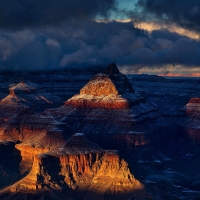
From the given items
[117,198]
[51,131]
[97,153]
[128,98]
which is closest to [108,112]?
[128,98]

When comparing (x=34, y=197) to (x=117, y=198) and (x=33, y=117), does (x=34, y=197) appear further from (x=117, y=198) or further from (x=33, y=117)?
(x=33, y=117)

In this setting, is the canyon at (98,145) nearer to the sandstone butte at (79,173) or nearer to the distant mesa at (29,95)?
the distant mesa at (29,95)

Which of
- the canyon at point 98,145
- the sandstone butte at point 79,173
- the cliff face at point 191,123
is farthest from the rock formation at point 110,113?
the sandstone butte at point 79,173

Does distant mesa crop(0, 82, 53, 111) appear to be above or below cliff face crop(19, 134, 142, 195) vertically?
above

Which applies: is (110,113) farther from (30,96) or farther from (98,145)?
(30,96)

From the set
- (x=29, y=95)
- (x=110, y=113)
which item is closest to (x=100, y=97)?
(x=110, y=113)

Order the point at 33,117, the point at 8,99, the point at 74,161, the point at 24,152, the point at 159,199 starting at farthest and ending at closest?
the point at 8,99 < the point at 33,117 < the point at 24,152 < the point at 74,161 < the point at 159,199

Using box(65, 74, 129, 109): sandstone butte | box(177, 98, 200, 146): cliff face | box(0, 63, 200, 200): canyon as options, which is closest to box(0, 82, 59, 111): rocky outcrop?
box(0, 63, 200, 200): canyon

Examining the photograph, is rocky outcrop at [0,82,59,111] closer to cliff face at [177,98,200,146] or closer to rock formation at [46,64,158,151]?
rock formation at [46,64,158,151]
